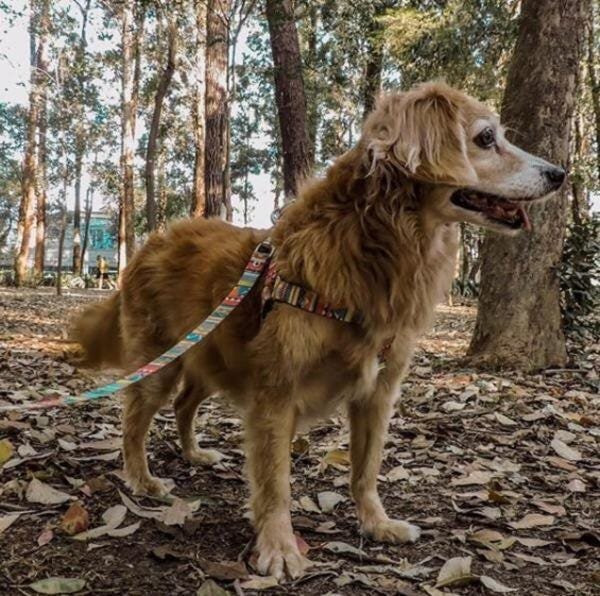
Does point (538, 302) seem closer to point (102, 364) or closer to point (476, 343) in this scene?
point (476, 343)

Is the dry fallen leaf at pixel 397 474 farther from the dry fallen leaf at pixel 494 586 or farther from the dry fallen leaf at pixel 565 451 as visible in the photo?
the dry fallen leaf at pixel 494 586

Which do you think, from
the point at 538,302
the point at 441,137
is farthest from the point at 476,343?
the point at 441,137

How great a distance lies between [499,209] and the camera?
2.79 meters

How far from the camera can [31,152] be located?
25.8 m

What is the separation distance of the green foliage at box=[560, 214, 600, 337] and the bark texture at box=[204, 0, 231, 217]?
542 centimetres

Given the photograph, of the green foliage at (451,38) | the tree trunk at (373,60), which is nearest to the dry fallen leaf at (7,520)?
the tree trunk at (373,60)

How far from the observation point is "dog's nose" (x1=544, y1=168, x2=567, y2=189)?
9.12ft

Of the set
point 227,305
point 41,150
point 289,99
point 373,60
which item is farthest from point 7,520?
point 41,150

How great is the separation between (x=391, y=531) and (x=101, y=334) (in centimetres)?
205

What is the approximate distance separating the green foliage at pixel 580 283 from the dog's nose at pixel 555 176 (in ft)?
17.3

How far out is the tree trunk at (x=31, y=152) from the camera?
1000 inches

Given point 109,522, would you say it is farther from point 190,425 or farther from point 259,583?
point 190,425

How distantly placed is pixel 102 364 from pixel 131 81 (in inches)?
896

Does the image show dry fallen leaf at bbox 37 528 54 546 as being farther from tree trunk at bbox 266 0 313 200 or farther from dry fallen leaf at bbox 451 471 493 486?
tree trunk at bbox 266 0 313 200
